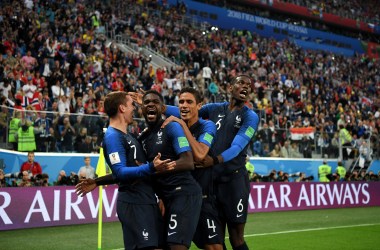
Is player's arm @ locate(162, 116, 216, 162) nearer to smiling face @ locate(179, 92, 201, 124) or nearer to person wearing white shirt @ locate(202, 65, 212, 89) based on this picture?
smiling face @ locate(179, 92, 201, 124)

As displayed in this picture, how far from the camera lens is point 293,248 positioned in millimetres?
10406

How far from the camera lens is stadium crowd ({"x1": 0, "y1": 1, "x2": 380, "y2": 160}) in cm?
1686

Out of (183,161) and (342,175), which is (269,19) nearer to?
(342,175)

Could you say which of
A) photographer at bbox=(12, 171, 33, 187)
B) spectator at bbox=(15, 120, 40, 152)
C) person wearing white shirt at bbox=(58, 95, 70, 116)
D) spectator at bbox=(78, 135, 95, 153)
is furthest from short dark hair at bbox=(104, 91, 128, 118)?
person wearing white shirt at bbox=(58, 95, 70, 116)

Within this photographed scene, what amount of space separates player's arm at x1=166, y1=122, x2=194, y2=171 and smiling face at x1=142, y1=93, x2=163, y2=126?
0.17 metres

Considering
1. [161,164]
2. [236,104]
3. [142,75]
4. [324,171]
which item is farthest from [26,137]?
[324,171]

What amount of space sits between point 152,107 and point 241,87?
1.65 meters

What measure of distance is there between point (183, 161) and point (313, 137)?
18.7 m

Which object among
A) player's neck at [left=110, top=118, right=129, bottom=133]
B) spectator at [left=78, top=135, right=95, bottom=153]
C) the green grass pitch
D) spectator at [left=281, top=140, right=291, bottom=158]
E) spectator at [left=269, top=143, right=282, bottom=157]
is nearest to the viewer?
player's neck at [left=110, top=118, right=129, bottom=133]

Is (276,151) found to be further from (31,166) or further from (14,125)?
(14,125)

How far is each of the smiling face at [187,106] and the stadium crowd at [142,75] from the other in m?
9.75

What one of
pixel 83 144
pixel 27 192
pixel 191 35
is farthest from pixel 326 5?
pixel 27 192

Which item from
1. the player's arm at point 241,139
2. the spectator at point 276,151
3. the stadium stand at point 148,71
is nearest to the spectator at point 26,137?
the stadium stand at point 148,71

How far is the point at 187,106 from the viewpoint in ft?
19.7
